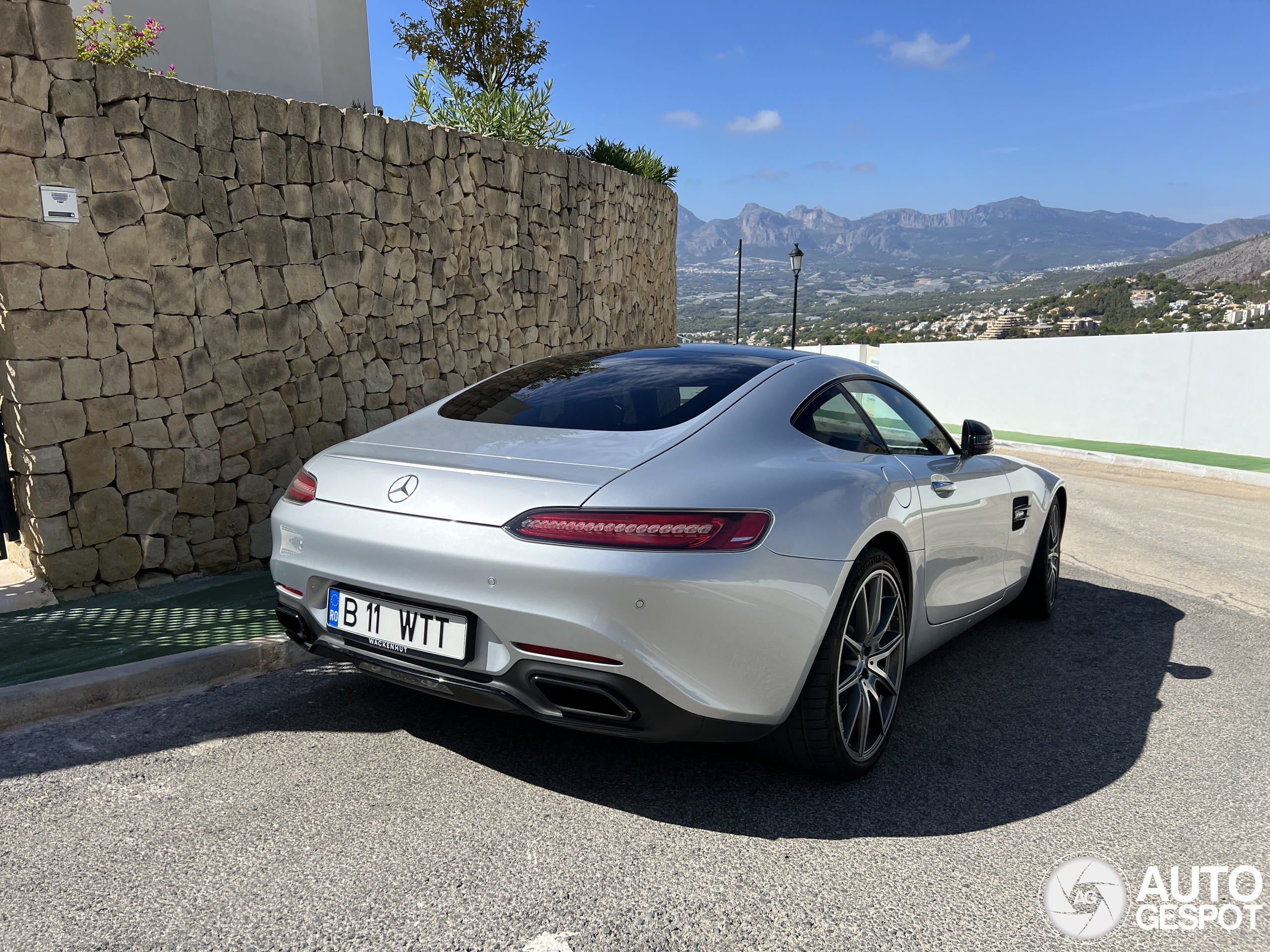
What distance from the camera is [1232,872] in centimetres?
253

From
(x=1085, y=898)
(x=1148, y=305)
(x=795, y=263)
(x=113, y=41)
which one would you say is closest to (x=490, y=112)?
(x=113, y=41)

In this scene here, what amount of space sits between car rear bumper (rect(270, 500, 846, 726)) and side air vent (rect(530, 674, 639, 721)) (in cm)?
4

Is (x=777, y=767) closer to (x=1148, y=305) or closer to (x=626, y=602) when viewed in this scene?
(x=626, y=602)

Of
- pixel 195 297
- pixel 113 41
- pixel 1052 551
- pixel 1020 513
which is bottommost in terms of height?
pixel 1052 551

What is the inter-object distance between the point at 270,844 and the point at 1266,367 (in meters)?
16.1

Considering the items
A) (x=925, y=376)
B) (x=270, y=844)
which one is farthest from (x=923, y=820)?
(x=925, y=376)

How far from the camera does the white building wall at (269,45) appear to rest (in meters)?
10.2

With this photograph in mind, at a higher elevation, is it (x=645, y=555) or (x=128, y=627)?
(x=645, y=555)

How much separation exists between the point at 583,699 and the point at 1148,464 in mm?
14266

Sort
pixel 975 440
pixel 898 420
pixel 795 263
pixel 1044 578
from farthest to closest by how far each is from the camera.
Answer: pixel 795 263, pixel 1044 578, pixel 975 440, pixel 898 420

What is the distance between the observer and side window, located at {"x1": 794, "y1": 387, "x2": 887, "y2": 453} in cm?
325

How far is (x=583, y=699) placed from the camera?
8.31ft

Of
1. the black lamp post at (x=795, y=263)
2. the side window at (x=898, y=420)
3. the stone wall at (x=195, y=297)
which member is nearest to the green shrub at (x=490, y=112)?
the stone wall at (x=195, y=297)

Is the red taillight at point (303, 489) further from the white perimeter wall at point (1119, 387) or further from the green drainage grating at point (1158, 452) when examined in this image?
the white perimeter wall at point (1119, 387)
